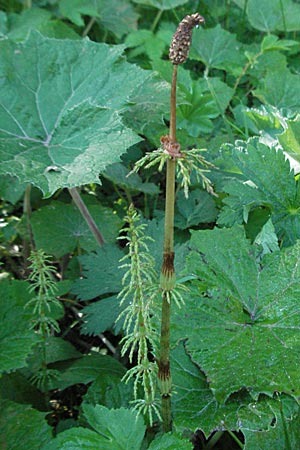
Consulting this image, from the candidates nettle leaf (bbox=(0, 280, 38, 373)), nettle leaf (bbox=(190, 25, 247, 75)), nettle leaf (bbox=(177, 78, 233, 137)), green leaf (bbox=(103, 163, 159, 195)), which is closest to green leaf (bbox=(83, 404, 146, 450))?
nettle leaf (bbox=(0, 280, 38, 373))

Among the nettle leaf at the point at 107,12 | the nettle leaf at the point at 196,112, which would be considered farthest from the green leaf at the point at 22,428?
the nettle leaf at the point at 107,12

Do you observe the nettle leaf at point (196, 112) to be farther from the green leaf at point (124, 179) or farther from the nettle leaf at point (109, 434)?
the nettle leaf at point (109, 434)

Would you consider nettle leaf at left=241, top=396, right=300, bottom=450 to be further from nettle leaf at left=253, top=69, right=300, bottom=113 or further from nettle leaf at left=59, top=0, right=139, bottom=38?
nettle leaf at left=59, top=0, right=139, bottom=38

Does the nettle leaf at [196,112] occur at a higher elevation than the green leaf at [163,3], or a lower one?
lower

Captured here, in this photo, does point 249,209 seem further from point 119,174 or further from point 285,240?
point 119,174

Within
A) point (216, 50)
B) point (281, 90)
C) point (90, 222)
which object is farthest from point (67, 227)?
point (216, 50)

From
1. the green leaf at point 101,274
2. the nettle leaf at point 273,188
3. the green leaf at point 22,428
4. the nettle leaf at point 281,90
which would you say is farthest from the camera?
the nettle leaf at point 281,90

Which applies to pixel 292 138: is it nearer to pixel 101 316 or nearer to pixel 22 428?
pixel 101 316
